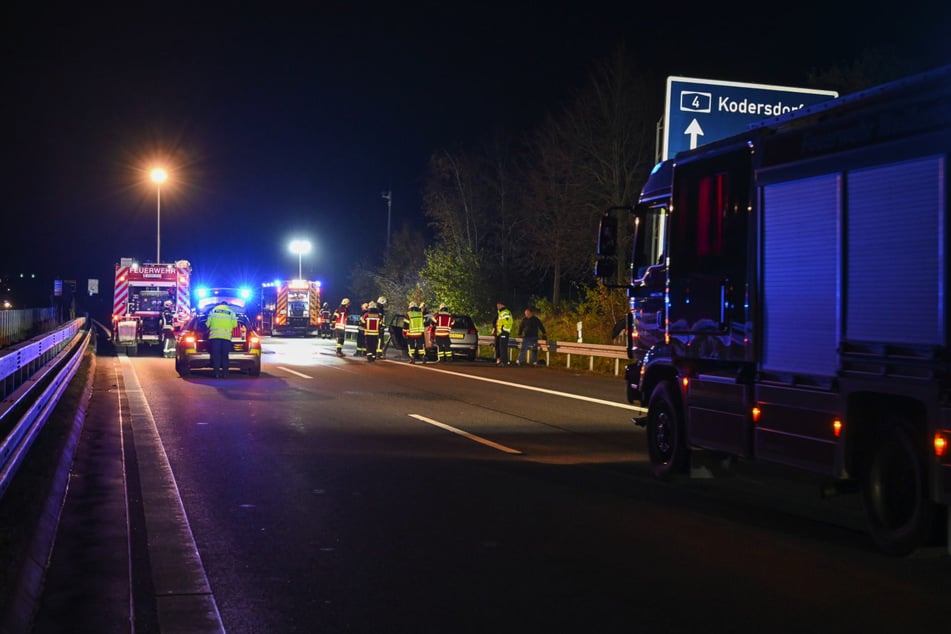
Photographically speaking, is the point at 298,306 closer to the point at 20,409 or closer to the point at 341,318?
the point at 341,318

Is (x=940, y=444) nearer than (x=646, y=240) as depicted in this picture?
Yes

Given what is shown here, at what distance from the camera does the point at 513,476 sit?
10570mm

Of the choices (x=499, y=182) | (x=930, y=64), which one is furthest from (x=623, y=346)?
(x=499, y=182)

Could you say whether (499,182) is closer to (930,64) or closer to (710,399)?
(930,64)

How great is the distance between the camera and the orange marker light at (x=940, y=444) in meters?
6.47

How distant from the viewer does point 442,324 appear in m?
31.4

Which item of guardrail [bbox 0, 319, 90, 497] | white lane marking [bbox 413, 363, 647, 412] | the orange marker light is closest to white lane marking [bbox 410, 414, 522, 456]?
white lane marking [bbox 413, 363, 647, 412]

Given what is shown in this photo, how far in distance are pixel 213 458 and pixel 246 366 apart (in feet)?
41.0

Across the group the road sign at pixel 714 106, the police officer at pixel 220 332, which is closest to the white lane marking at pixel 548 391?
the police officer at pixel 220 332

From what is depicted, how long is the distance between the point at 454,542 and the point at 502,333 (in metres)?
22.9

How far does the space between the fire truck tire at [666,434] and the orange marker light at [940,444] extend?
348 cm

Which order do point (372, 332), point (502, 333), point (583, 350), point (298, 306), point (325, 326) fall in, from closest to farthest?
1. point (583, 350)
2. point (502, 333)
3. point (372, 332)
4. point (325, 326)
5. point (298, 306)

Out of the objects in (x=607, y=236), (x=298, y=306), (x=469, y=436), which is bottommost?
(x=469, y=436)

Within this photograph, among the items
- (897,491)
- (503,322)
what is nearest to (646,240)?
(897,491)
